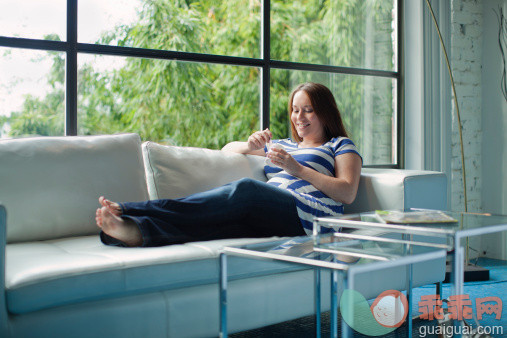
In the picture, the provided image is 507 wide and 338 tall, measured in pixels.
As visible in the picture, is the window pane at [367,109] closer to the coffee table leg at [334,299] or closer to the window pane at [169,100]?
the window pane at [169,100]

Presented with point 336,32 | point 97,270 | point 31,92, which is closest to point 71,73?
point 31,92

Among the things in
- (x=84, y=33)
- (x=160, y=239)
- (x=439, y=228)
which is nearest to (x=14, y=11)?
(x=84, y=33)

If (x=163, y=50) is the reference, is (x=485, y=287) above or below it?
below

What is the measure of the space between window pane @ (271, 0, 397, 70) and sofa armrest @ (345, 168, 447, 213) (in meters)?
1.15

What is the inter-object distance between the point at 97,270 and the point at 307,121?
1363 mm

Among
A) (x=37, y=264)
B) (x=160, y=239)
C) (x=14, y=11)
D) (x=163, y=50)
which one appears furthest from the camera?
(x=163, y=50)

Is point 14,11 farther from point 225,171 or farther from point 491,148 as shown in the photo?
point 491,148

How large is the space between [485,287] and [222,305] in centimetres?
207

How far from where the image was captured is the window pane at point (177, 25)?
2643 millimetres

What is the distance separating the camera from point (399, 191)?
2336 millimetres

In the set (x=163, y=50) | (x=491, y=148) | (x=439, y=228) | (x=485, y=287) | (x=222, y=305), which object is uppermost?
(x=163, y=50)

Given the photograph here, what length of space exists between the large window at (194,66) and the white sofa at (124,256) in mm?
476

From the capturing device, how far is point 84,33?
2.59m

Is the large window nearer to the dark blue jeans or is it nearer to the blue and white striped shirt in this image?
the blue and white striped shirt
